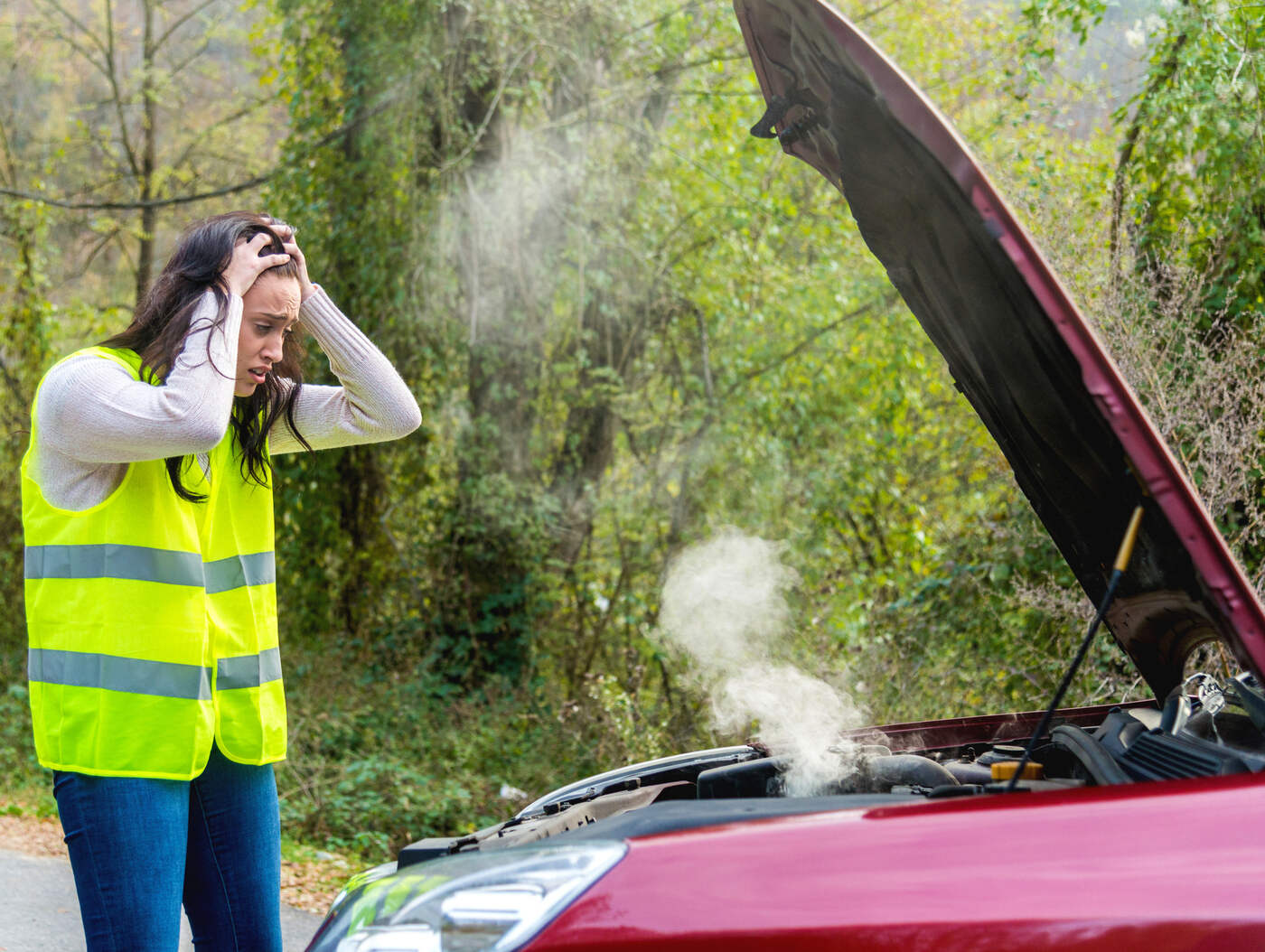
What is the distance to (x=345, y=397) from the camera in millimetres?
2713

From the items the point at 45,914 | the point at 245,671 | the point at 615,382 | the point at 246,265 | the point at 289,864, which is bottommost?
the point at 289,864

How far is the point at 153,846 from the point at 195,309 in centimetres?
101

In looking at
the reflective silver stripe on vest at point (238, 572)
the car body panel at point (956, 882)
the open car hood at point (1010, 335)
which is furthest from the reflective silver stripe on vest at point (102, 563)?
the open car hood at point (1010, 335)

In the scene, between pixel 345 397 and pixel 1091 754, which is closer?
pixel 1091 754

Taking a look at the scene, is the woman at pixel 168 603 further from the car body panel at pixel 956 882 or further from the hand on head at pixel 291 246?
the car body panel at pixel 956 882

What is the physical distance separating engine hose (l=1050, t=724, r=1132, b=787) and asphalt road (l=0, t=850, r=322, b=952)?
2.77 m

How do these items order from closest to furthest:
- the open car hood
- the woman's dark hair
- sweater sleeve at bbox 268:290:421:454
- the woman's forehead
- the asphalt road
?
1. the open car hood
2. the woman's dark hair
3. the woman's forehead
4. sweater sleeve at bbox 268:290:421:454
5. the asphalt road

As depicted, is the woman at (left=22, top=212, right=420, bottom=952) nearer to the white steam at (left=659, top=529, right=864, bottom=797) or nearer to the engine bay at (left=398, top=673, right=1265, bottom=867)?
the engine bay at (left=398, top=673, right=1265, bottom=867)

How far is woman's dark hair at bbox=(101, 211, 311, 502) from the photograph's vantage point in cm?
217

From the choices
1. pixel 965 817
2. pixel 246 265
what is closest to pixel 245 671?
pixel 246 265

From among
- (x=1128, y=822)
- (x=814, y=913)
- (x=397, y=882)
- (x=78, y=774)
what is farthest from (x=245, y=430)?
(x=1128, y=822)

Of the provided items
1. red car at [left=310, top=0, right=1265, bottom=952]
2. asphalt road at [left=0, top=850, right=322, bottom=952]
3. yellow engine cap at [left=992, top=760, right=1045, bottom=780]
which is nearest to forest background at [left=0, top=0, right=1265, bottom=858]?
asphalt road at [left=0, top=850, right=322, bottom=952]

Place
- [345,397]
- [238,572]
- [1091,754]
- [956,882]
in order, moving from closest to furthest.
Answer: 1. [956,882]
2. [1091,754]
3. [238,572]
4. [345,397]

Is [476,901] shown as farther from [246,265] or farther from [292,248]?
[292,248]
